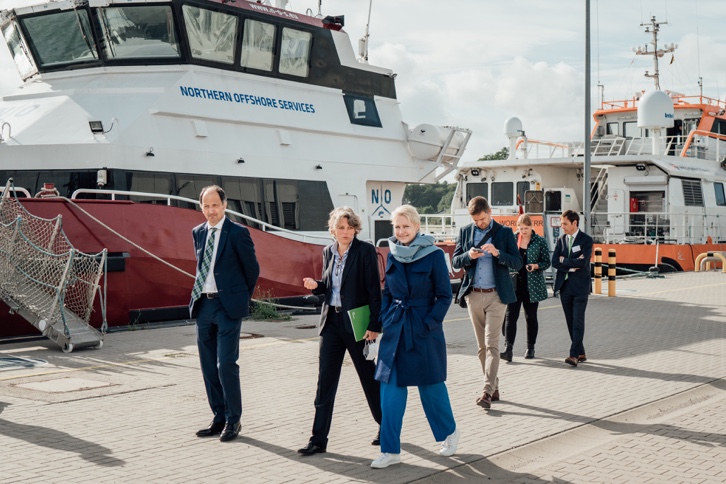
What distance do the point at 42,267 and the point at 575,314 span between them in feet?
20.1

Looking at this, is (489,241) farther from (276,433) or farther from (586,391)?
(276,433)

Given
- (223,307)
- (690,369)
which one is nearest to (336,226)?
(223,307)

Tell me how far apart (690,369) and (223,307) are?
18.0 ft

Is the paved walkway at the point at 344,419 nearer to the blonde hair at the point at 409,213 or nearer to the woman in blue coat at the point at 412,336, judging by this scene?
the woman in blue coat at the point at 412,336

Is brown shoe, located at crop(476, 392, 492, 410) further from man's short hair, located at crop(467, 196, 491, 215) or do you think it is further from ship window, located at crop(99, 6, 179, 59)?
ship window, located at crop(99, 6, 179, 59)

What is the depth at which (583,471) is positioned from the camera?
5.52 meters

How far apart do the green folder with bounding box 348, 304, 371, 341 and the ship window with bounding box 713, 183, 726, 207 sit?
1013 inches

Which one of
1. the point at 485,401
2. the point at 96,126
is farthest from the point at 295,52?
the point at 485,401

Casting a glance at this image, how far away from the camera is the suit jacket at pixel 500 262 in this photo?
24.7ft

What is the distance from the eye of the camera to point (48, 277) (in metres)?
10.4

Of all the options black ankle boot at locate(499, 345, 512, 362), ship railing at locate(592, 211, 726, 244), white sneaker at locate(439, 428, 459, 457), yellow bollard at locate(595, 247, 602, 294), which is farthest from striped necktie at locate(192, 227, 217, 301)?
ship railing at locate(592, 211, 726, 244)

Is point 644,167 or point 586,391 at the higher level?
point 644,167

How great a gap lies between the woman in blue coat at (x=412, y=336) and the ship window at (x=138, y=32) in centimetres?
868

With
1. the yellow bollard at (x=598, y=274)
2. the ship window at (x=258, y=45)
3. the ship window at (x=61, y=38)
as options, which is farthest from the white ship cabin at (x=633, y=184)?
the ship window at (x=61, y=38)
